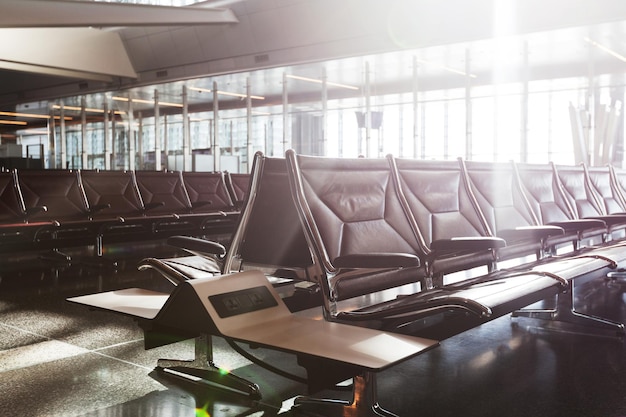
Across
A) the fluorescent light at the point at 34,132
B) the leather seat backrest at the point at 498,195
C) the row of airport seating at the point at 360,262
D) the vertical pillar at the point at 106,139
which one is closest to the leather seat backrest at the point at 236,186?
the leather seat backrest at the point at 498,195

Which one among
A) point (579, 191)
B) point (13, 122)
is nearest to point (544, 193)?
point (579, 191)

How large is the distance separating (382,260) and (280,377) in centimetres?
94

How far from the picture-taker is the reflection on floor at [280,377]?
246 cm

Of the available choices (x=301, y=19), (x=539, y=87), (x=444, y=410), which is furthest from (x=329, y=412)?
(x=539, y=87)

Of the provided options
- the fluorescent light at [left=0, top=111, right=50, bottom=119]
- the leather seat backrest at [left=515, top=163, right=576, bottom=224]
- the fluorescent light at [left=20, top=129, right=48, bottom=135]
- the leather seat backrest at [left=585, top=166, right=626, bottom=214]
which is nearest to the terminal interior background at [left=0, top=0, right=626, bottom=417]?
the fluorescent light at [left=20, top=129, right=48, bottom=135]

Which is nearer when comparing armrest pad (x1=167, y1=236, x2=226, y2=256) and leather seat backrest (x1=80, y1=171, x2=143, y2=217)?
armrest pad (x1=167, y1=236, x2=226, y2=256)

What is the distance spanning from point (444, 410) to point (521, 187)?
2.38 metres

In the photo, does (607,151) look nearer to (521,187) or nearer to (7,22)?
(521,187)

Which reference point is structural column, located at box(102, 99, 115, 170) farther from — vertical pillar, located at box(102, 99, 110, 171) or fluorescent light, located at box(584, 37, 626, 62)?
fluorescent light, located at box(584, 37, 626, 62)

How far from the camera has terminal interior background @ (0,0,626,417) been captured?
2721mm

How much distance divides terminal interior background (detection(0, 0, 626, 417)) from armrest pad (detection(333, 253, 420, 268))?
23.6 inches

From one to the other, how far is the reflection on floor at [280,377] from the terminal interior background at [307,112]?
13 millimetres

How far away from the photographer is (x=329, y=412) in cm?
231

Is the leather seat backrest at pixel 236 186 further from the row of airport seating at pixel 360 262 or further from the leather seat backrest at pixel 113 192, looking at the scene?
the row of airport seating at pixel 360 262
